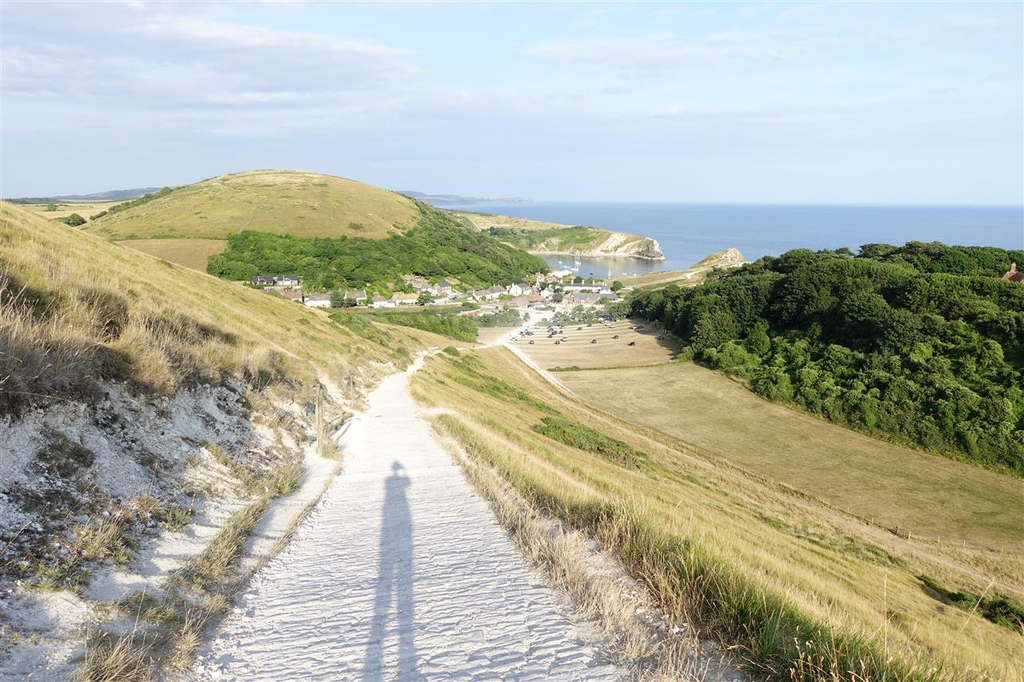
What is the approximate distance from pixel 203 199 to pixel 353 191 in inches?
1639

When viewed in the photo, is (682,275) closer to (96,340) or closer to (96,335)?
(96,335)

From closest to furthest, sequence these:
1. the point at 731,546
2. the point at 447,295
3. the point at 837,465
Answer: the point at 731,546 < the point at 837,465 < the point at 447,295

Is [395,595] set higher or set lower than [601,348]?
higher

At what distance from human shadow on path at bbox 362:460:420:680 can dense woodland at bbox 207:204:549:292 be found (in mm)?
109039

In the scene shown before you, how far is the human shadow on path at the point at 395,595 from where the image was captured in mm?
5051

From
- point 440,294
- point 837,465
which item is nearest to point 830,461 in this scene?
point 837,465

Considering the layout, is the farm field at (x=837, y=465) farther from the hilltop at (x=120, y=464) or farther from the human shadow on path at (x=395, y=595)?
the hilltop at (x=120, y=464)

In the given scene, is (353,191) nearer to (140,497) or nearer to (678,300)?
(678,300)

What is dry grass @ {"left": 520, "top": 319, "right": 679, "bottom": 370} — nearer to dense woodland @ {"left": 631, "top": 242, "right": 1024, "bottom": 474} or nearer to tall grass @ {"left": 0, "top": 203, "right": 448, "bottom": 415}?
dense woodland @ {"left": 631, "top": 242, "right": 1024, "bottom": 474}

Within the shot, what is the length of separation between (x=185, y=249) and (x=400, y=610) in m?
133

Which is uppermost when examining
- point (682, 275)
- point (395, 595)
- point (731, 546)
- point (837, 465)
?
point (682, 275)

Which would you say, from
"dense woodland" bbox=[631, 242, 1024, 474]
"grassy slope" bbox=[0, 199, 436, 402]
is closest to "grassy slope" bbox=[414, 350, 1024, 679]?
"grassy slope" bbox=[0, 199, 436, 402]

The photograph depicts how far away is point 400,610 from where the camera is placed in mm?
6098

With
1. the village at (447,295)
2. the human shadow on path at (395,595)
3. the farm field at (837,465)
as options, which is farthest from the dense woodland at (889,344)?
the village at (447,295)
